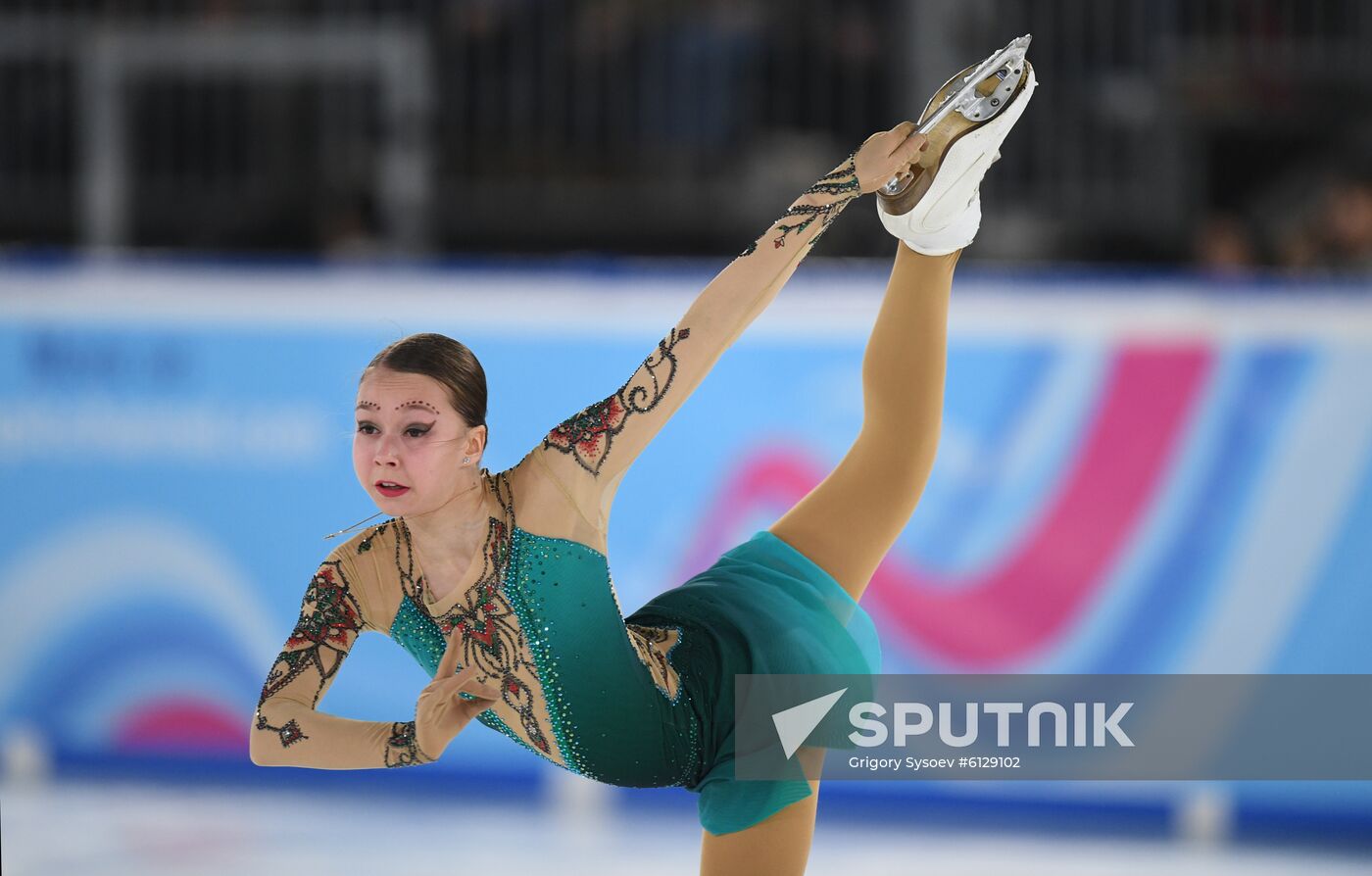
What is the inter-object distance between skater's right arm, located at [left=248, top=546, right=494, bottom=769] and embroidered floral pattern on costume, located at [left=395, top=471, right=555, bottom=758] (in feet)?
0.17

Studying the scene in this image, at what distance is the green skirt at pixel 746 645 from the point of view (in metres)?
3.01

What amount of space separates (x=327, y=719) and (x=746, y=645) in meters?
0.75

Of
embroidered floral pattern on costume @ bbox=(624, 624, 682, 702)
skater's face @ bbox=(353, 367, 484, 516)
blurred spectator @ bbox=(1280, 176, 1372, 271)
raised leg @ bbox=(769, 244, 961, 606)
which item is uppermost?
blurred spectator @ bbox=(1280, 176, 1372, 271)

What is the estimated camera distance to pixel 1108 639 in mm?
4809

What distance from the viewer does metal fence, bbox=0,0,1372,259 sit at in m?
6.04

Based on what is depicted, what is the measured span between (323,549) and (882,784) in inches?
69.1

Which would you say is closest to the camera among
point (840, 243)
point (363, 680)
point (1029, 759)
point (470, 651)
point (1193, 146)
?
point (470, 651)

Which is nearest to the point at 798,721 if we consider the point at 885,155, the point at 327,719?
the point at 327,719

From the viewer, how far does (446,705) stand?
272 centimetres

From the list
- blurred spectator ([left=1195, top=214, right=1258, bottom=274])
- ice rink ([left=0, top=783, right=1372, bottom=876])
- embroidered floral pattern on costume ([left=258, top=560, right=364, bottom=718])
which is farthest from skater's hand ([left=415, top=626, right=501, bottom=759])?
blurred spectator ([left=1195, top=214, right=1258, bottom=274])

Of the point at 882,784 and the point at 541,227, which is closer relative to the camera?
the point at 882,784

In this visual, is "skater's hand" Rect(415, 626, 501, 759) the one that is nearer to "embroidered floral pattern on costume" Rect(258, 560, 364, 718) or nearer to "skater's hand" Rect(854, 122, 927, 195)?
"embroidered floral pattern on costume" Rect(258, 560, 364, 718)

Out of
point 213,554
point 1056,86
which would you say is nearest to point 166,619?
point 213,554

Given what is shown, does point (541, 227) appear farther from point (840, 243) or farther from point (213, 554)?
point (213, 554)
